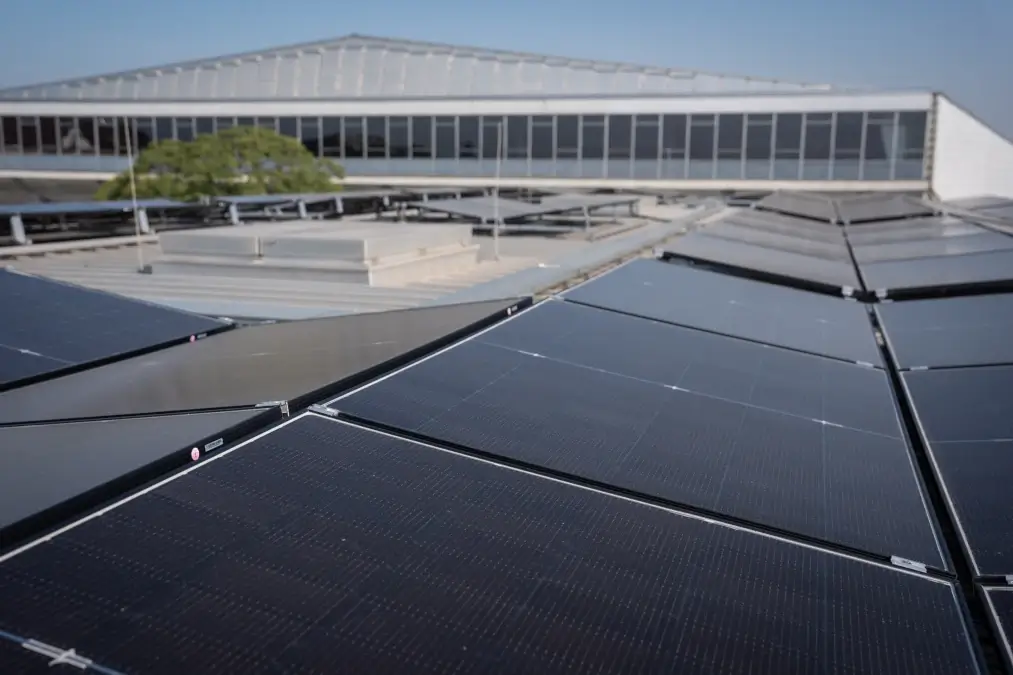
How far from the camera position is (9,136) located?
2218 inches

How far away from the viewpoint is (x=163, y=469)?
386cm

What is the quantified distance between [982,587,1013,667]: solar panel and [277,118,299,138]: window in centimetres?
5316

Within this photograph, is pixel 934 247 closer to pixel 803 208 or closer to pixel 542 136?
pixel 803 208

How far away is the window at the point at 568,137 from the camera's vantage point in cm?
4959

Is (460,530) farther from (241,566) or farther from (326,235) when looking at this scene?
(326,235)

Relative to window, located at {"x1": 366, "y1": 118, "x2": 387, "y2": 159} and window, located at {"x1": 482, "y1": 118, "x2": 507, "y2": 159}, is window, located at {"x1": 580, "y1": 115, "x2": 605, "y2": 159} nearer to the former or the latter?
window, located at {"x1": 482, "y1": 118, "x2": 507, "y2": 159}

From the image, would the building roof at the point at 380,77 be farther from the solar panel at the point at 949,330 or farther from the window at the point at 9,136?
the solar panel at the point at 949,330

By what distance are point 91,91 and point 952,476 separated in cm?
7372

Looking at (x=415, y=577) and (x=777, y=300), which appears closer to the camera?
(x=415, y=577)

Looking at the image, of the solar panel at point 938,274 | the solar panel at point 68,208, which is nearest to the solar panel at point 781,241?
the solar panel at point 938,274

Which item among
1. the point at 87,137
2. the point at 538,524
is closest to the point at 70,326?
the point at 538,524

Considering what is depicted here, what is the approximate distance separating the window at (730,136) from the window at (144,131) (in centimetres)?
3418

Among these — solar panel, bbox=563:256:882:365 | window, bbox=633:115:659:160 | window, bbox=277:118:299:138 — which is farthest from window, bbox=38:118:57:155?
solar panel, bbox=563:256:882:365

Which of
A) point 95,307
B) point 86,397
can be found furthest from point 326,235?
point 86,397
